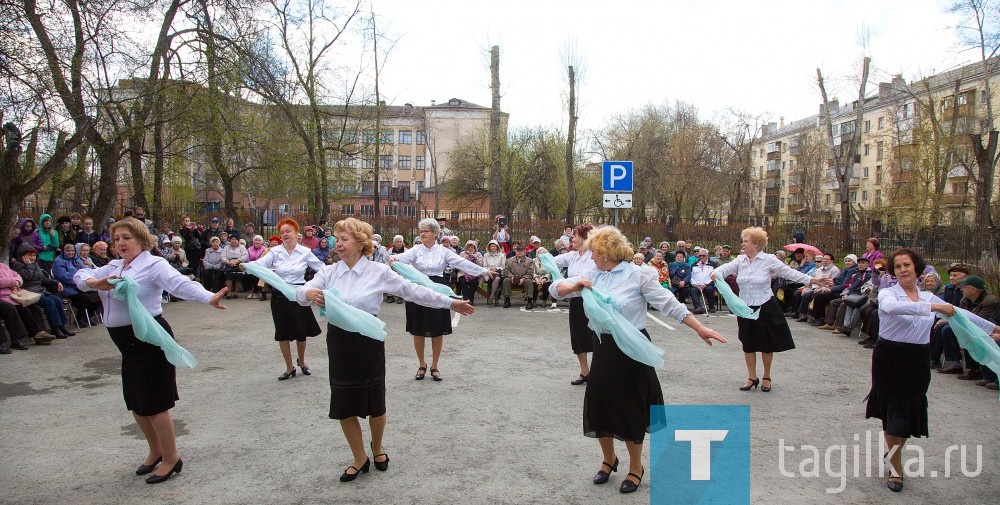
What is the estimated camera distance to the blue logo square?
4.50 meters

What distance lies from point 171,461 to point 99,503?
0.53 m

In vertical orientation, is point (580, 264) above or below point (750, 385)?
above

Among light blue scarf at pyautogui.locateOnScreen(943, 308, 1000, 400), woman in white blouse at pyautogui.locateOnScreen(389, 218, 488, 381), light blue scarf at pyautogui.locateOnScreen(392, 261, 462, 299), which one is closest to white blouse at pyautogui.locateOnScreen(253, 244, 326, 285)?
woman in white blouse at pyautogui.locateOnScreen(389, 218, 488, 381)

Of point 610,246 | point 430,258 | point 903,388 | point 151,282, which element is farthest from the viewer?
point 430,258

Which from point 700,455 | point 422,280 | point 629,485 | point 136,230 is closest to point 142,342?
point 136,230

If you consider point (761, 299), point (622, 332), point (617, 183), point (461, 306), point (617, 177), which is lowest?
point (761, 299)

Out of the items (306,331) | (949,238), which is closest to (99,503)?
(306,331)

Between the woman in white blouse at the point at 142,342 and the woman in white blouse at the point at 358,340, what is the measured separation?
0.82 meters

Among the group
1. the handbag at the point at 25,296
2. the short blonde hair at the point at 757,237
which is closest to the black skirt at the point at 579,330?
the short blonde hair at the point at 757,237

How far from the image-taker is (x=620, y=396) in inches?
174

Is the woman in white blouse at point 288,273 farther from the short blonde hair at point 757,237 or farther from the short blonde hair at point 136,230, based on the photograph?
the short blonde hair at point 757,237

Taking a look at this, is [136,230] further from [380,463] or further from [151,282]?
[380,463]

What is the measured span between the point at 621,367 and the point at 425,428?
226cm

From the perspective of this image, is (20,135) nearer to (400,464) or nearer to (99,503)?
(99,503)
